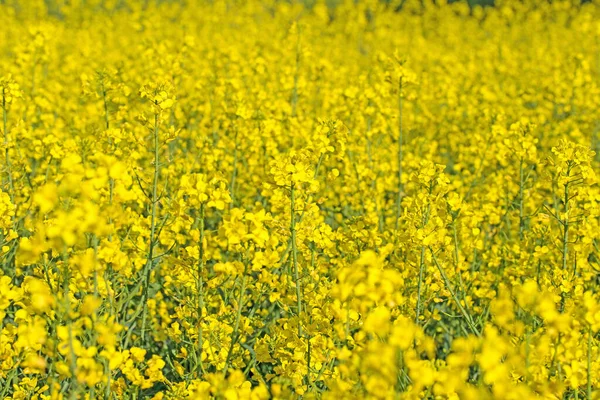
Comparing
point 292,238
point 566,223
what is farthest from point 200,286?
point 566,223

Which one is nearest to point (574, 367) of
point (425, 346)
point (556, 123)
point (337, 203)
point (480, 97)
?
point (425, 346)

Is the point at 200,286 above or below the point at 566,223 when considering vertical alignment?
below

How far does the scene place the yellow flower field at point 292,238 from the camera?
195 centimetres

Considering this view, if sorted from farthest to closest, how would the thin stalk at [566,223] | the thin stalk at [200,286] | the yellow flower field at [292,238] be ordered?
the thin stalk at [566,223] → the thin stalk at [200,286] → the yellow flower field at [292,238]

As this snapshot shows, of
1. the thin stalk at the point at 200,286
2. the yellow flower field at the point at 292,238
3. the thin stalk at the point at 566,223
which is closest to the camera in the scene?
the yellow flower field at the point at 292,238

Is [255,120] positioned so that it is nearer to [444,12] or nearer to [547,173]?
[547,173]

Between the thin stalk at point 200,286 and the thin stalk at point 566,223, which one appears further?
the thin stalk at point 566,223

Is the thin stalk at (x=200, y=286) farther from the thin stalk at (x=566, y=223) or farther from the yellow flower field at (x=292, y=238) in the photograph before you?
the thin stalk at (x=566, y=223)

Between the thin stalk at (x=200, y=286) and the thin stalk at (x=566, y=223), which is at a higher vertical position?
the thin stalk at (x=566, y=223)

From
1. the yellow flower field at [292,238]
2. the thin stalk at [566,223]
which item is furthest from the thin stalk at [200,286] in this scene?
the thin stalk at [566,223]

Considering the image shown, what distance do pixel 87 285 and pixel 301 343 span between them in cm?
75

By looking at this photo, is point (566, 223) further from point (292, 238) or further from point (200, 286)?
point (200, 286)

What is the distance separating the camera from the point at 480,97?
6.35m

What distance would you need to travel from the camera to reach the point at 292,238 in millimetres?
2934
